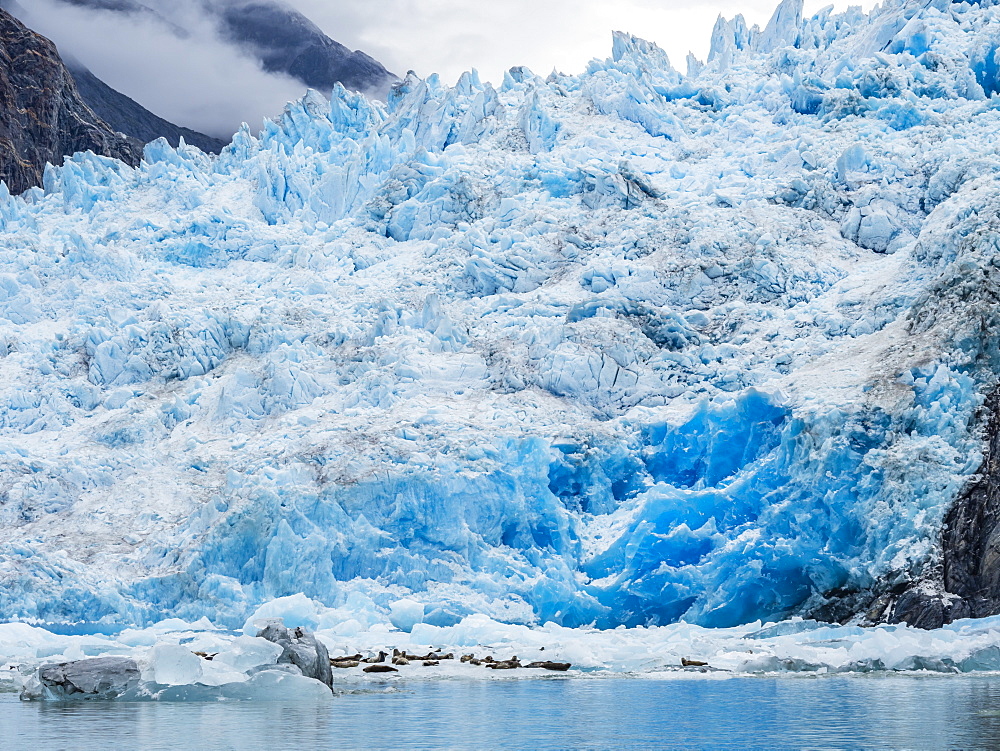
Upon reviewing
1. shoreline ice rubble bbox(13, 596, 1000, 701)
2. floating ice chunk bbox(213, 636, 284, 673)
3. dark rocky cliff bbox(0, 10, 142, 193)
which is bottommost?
shoreline ice rubble bbox(13, 596, 1000, 701)

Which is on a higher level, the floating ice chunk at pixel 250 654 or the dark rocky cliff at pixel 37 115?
the dark rocky cliff at pixel 37 115

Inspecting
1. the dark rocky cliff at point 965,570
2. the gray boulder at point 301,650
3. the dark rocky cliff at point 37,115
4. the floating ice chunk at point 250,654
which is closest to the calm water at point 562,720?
the gray boulder at point 301,650

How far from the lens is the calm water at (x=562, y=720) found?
28.5ft

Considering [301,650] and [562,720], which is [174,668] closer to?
[301,650]

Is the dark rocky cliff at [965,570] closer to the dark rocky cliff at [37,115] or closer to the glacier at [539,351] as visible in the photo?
the glacier at [539,351]

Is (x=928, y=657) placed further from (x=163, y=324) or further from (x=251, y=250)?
(x=251, y=250)

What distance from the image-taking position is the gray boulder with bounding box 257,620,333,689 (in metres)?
12.9

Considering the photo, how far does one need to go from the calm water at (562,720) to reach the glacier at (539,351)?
7.49 meters

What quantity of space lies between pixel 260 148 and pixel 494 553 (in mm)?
23625

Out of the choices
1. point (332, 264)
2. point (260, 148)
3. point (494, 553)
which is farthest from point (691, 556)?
point (260, 148)

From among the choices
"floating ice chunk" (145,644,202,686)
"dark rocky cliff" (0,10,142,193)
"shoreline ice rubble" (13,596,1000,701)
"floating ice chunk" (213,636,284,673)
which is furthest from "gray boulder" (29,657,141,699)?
"dark rocky cliff" (0,10,142,193)

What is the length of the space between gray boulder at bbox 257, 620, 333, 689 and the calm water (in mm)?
449

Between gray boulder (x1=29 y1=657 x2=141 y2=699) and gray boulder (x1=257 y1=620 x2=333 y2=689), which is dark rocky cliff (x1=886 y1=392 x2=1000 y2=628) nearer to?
gray boulder (x1=257 y1=620 x2=333 y2=689)

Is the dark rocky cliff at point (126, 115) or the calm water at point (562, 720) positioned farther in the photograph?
the dark rocky cliff at point (126, 115)
